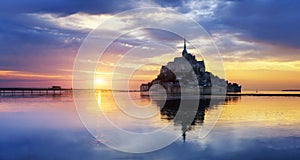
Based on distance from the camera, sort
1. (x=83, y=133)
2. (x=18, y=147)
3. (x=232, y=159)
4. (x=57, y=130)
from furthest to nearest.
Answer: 1. (x=57, y=130)
2. (x=83, y=133)
3. (x=18, y=147)
4. (x=232, y=159)

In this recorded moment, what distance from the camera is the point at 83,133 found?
32094mm

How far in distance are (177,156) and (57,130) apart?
17.3 meters

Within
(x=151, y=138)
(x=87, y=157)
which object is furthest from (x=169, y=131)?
(x=87, y=157)

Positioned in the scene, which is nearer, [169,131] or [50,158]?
[50,158]

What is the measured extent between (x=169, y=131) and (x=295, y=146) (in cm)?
1243

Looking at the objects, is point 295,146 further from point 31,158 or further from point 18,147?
point 18,147

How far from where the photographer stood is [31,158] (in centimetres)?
2127

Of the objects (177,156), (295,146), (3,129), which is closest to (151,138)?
(177,156)

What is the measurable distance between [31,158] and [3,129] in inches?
653

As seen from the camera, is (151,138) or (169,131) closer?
(151,138)

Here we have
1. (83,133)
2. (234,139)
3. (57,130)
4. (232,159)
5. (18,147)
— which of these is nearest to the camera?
(232,159)

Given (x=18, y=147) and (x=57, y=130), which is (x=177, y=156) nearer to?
(x=18, y=147)

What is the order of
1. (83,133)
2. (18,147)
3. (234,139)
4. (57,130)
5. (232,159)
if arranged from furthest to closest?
1. (57,130)
2. (83,133)
3. (234,139)
4. (18,147)
5. (232,159)

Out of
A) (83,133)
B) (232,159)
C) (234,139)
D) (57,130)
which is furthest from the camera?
(57,130)
